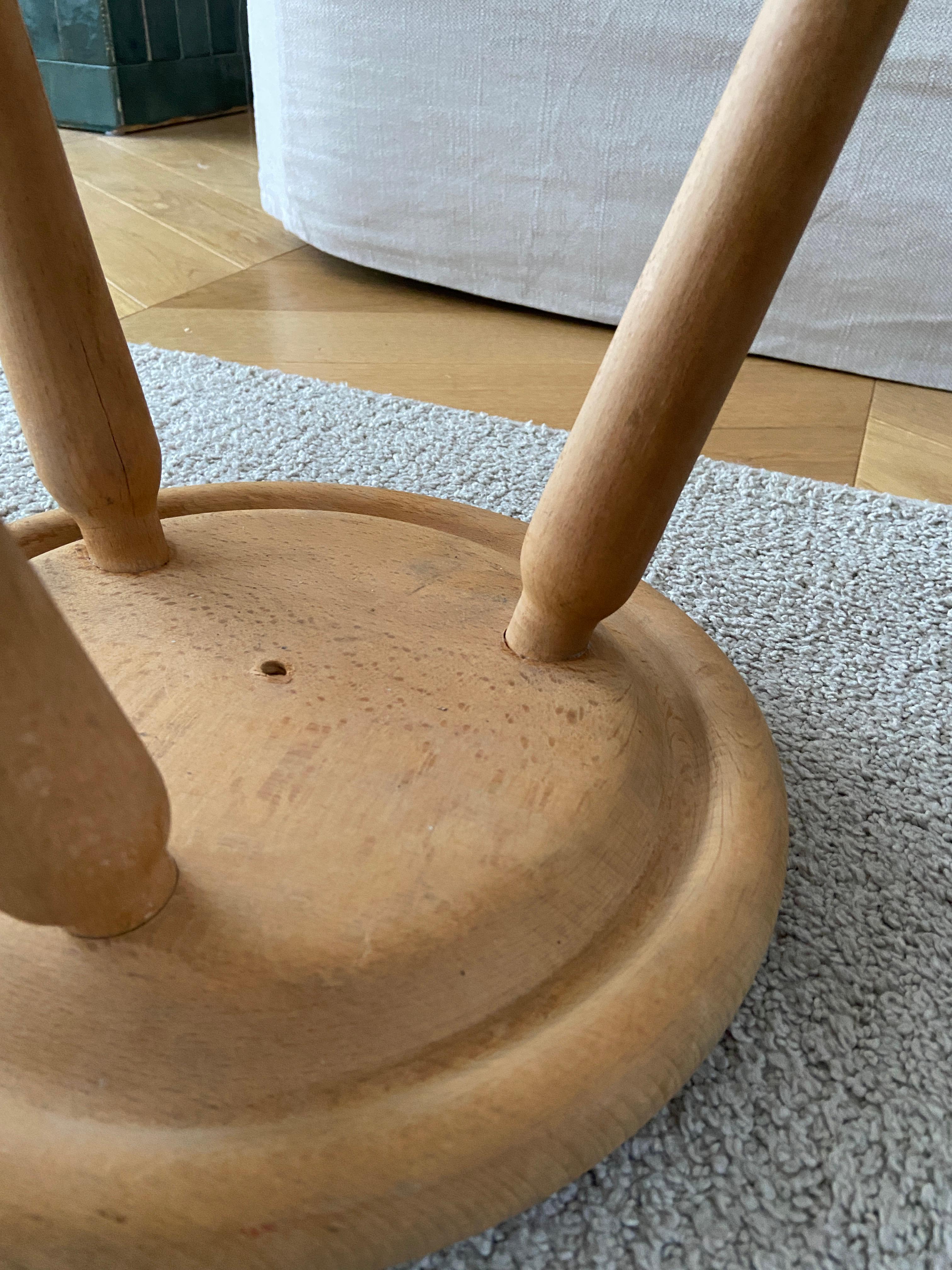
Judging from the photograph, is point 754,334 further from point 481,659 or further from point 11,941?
point 11,941

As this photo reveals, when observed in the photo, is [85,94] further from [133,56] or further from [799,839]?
[799,839]

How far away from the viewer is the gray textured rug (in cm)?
25

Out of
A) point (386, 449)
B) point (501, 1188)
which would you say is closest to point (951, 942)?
point (501, 1188)

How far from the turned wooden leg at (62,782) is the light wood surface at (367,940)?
0.03 meters

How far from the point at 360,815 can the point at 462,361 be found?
596 millimetres

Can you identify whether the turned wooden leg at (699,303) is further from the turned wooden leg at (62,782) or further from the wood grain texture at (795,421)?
the wood grain texture at (795,421)

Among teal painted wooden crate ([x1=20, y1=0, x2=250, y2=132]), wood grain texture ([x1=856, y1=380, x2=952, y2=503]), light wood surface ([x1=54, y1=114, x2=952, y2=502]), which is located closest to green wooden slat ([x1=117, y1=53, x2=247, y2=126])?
teal painted wooden crate ([x1=20, y1=0, x2=250, y2=132])

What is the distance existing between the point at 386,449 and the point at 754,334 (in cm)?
39

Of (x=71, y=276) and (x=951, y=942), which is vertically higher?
(x=71, y=276)

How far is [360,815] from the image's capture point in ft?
0.85

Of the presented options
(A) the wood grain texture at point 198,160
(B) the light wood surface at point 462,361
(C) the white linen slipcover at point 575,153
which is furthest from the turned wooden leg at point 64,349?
(A) the wood grain texture at point 198,160

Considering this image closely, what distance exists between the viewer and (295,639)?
1.01 feet

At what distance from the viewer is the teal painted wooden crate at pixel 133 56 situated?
1.36 metres

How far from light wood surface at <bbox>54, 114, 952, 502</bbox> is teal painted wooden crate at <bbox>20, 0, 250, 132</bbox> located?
1.61 feet
